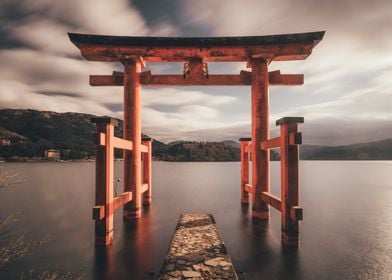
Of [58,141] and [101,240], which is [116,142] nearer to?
[101,240]

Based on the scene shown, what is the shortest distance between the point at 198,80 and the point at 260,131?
108 inches

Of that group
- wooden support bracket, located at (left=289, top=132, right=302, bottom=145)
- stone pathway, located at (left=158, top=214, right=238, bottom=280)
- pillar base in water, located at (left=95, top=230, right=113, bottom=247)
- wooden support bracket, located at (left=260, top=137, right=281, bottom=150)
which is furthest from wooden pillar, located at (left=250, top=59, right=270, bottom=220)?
pillar base in water, located at (left=95, top=230, right=113, bottom=247)

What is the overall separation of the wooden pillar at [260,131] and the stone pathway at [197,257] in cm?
211

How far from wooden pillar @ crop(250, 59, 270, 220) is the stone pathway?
211cm

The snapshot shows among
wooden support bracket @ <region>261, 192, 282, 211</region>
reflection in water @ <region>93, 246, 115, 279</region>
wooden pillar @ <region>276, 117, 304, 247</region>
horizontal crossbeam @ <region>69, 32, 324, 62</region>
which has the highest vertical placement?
horizontal crossbeam @ <region>69, 32, 324, 62</region>

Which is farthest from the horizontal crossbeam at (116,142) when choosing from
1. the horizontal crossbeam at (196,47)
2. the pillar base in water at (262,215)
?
the pillar base in water at (262,215)

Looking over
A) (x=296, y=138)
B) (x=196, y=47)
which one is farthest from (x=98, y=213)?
(x=196, y=47)

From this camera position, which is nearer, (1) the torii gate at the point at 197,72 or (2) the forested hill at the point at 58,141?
(1) the torii gate at the point at 197,72

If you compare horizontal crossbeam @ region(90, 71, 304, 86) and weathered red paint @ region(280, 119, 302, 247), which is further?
horizontal crossbeam @ region(90, 71, 304, 86)

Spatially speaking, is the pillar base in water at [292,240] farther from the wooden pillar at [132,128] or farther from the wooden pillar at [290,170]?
the wooden pillar at [132,128]

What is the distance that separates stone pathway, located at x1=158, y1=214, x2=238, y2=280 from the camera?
12.9ft

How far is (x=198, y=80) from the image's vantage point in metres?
7.95

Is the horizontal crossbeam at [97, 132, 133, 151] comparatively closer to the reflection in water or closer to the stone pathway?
the reflection in water

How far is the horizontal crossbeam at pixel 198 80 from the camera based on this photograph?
795 cm
